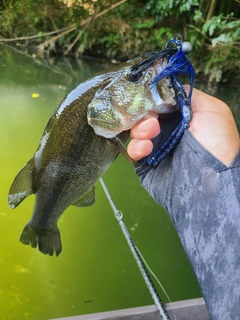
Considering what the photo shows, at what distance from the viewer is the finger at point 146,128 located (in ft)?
3.25

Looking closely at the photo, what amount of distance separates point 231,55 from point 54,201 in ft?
16.1

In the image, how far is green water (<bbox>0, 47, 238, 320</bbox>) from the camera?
73.5 inches

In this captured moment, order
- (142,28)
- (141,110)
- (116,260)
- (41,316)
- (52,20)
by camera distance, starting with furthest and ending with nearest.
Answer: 1. (52,20)
2. (142,28)
3. (116,260)
4. (41,316)
5. (141,110)

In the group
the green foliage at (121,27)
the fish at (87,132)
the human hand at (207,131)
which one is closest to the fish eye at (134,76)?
the fish at (87,132)

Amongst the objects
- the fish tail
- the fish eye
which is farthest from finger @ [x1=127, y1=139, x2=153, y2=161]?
the fish tail

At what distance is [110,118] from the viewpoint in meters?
1.04

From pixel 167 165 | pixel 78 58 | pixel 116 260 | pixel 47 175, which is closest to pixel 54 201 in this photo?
pixel 47 175

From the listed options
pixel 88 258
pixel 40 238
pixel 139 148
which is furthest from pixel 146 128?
pixel 88 258

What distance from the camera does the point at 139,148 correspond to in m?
1.06

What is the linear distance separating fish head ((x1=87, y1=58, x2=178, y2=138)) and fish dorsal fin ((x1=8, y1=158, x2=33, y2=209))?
0.32 m

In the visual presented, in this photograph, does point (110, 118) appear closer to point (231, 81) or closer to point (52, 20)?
point (231, 81)

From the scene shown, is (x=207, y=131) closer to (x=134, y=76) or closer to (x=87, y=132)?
(x=134, y=76)

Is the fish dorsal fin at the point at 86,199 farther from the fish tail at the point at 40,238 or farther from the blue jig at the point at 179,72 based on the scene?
the blue jig at the point at 179,72

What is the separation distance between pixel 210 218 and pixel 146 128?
299mm
